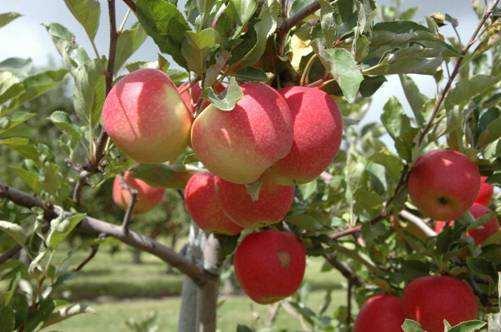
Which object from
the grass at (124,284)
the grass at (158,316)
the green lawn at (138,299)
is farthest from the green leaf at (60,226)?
the grass at (124,284)

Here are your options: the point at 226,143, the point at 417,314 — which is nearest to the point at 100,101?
the point at 226,143

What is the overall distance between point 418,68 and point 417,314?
48cm

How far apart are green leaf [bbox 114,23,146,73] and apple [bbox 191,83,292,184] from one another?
0.32 meters

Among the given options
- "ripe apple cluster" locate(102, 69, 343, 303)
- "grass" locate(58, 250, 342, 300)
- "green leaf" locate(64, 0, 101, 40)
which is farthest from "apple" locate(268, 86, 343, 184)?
"grass" locate(58, 250, 342, 300)

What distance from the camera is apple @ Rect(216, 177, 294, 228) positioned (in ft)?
3.02

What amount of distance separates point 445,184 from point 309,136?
44 cm

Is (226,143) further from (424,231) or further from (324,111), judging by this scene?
(424,231)

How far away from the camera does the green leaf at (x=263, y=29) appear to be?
801 millimetres

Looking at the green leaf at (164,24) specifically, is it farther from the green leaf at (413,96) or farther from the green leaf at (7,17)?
the green leaf at (413,96)

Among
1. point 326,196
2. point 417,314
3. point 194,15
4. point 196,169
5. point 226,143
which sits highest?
point 194,15

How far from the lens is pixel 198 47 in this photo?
79cm

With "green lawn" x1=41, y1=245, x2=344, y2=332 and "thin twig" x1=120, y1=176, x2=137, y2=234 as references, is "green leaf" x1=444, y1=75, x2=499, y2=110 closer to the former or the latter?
"thin twig" x1=120, y1=176, x2=137, y2=234

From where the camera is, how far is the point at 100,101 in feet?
3.70

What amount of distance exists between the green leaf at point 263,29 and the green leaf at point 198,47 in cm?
4
